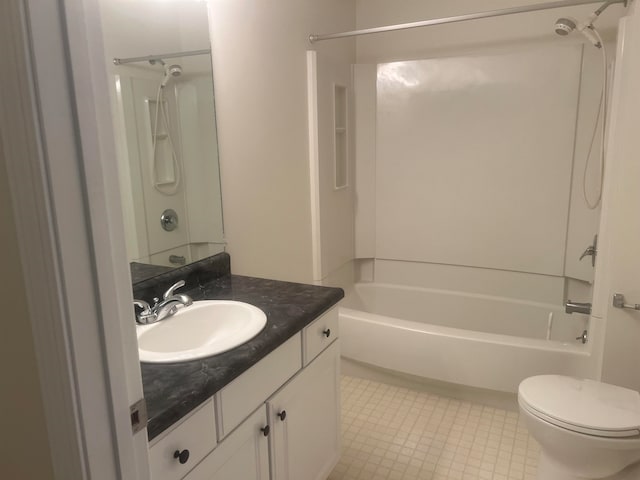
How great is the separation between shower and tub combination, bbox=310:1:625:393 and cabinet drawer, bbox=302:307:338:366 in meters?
0.82

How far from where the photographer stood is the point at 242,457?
1.26m

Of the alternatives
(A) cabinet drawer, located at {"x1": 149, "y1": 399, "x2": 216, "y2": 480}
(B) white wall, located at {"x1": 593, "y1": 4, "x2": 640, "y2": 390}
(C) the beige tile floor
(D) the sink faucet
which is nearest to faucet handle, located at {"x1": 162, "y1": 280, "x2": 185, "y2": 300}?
(D) the sink faucet

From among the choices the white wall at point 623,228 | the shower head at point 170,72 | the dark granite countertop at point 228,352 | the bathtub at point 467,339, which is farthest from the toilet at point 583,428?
the shower head at point 170,72

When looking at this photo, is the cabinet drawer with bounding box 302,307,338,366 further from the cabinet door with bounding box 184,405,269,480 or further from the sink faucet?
the sink faucet

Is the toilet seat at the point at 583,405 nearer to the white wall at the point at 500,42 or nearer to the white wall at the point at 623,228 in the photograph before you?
the white wall at the point at 623,228

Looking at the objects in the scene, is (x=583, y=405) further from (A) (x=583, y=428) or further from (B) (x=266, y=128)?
(B) (x=266, y=128)

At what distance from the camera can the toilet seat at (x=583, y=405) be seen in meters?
1.53

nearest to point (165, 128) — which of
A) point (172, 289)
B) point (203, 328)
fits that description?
point (172, 289)

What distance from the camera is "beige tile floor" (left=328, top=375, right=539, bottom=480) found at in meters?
1.99

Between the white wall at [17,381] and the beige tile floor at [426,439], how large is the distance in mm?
1472

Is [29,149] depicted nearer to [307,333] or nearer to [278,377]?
[278,377]

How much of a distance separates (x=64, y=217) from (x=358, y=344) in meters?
2.18

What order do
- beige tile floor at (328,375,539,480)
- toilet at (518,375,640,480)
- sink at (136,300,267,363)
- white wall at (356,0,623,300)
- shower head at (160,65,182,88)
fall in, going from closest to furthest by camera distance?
sink at (136,300,267,363) → toilet at (518,375,640,480) → shower head at (160,65,182,88) → beige tile floor at (328,375,539,480) → white wall at (356,0,623,300)

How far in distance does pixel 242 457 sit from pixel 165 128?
3.83 feet
